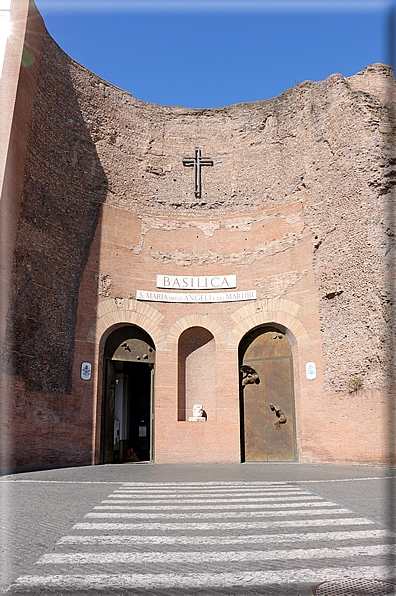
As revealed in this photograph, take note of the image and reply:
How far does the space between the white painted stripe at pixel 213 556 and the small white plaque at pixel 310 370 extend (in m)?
9.89

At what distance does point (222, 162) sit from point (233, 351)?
266 inches

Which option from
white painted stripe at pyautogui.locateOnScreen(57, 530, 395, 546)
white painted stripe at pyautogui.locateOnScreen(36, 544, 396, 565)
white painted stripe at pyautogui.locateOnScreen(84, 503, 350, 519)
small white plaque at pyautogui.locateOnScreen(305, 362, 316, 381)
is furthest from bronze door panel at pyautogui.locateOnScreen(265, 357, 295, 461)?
white painted stripe at pyautogui.locateOnScreen(36, 544, 396, 565)

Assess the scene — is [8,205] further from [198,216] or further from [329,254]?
[329,254]

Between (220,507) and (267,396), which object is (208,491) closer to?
(220,507)

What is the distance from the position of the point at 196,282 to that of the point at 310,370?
14.8 feet

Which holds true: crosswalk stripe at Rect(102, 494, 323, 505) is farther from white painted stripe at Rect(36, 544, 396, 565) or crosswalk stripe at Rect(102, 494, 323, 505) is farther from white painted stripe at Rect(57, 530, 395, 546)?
white painted stripe at Rect(36, 544, 396, 565)

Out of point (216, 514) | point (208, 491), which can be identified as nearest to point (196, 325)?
point (208, 491)

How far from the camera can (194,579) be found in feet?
9.89

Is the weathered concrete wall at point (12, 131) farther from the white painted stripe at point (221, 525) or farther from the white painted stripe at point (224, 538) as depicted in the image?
the white painted stripe at point (224, 538)

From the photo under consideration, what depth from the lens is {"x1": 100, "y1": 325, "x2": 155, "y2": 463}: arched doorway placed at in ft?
47.1

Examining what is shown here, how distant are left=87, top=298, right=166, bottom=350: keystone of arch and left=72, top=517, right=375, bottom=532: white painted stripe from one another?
31.7 feet

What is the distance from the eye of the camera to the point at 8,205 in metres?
11.2

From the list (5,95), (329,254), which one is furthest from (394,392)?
(5,95)

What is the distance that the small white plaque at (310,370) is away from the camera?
13438 mm
